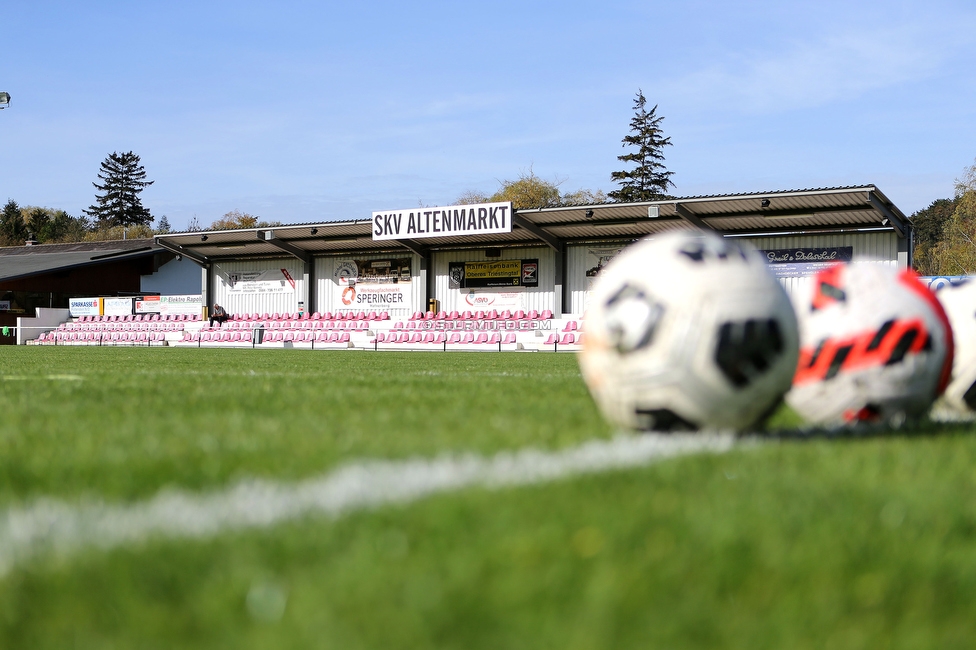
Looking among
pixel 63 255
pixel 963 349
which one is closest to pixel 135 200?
pixel 63 255

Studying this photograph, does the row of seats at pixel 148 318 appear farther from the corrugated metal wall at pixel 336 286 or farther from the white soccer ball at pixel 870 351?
the white soccer ball at pixel 870 351

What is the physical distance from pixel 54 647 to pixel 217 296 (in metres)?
49.8

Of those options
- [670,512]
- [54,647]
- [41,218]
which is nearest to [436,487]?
[670,512]

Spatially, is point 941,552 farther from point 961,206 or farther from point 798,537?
point 961,206

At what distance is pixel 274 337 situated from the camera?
39.9m

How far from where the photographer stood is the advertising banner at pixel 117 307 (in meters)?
47.2

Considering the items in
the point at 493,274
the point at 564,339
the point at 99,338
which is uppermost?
the point at 493,274

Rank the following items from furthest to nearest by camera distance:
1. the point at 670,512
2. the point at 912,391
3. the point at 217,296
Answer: the point at 217,296 → the point at 912,391 → the point at 670,512

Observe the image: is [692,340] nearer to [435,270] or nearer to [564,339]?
[564,339]

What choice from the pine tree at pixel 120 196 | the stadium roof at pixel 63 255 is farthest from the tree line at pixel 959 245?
the pine tree at pixel 120 196

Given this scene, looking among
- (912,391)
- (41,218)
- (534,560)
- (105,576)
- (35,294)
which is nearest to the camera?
(105,576)

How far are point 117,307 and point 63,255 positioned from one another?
19.5 m

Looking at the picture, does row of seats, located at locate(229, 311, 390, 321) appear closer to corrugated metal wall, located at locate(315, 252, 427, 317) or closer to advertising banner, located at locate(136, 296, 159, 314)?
corrugated metal wall, located at locate(315, 252, 427, 317)

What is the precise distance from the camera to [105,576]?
193 cm
